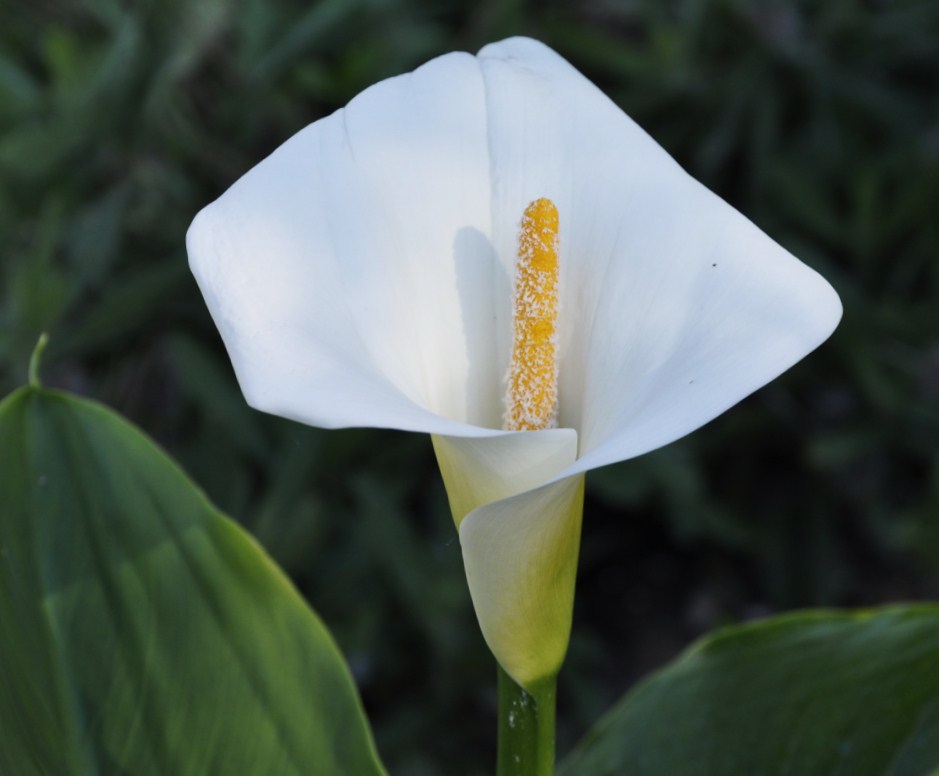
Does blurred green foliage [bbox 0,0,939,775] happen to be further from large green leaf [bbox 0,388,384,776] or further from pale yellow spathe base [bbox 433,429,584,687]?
pale yellow spathe base [bbox 433,429,584,687]

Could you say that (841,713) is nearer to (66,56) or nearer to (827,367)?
(827,367)

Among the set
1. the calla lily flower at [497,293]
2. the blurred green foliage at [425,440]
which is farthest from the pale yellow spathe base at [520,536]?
the blurred green foliage at [425,440]

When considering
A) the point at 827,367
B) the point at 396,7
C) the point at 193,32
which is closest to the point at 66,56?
the point at 193,32

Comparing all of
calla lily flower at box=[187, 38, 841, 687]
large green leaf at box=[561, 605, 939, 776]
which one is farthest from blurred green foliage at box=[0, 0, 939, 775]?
calla lily flower at box=[187, 38, 841, 687]

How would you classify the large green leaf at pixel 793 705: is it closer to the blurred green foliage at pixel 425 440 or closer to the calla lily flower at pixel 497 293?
the calla lily flower at pixel 497 293

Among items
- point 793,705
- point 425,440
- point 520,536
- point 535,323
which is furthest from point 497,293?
point 425,440
